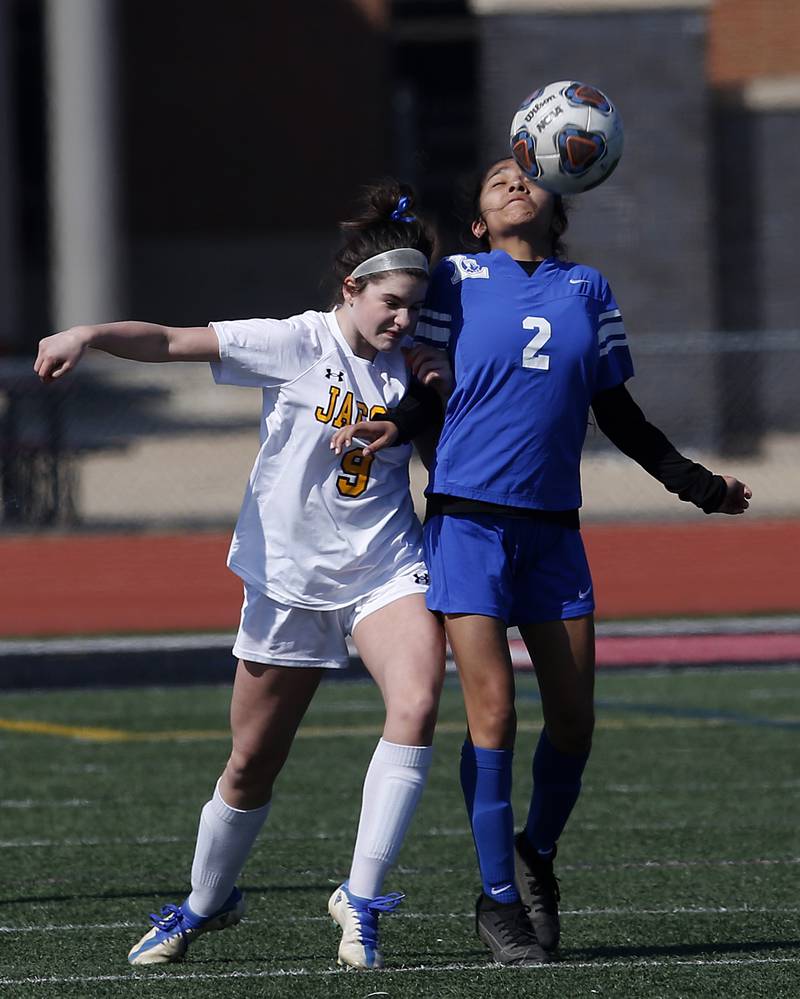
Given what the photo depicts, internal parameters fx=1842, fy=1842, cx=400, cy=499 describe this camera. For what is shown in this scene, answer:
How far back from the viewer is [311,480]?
185 inches

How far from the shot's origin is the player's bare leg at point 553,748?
15.6 feet

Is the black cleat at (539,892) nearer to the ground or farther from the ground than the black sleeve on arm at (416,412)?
nearer to the ground

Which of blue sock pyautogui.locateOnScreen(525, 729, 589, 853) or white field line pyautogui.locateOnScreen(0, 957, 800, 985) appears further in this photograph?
blue sock pyautogui.locateOnScreen(525, 729, 589, 853)

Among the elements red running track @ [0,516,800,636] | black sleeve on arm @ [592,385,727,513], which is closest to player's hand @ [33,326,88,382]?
black sleeve on arm @ [592,385,727,513]

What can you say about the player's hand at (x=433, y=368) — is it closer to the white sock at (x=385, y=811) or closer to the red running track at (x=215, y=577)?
the white sock at (x=385, y=811)

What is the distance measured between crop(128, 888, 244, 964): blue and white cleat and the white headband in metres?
1.69

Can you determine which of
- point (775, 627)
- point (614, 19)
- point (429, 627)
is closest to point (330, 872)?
point (429, 627)

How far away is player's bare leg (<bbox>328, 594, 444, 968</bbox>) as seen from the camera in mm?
4570

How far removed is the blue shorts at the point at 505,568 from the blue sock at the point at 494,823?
0.37 metres

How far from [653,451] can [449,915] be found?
1599 millimetres

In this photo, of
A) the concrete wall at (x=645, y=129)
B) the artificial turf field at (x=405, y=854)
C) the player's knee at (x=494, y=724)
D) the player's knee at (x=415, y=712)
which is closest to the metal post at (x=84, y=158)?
the concrete wall at (x=645, y=129)

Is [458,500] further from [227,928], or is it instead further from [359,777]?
[359,777]

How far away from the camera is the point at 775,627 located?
1314 cm

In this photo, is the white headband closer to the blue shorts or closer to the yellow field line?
the blue shorts
